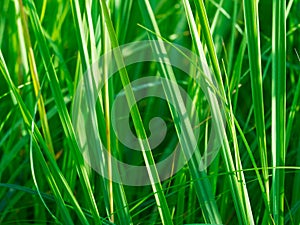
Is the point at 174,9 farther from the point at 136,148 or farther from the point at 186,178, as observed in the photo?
the point at 186,178

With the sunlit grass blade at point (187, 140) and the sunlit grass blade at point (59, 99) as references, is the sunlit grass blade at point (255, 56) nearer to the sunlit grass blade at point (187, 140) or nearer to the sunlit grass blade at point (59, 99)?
the sunlit grass blade at point (187, 140)

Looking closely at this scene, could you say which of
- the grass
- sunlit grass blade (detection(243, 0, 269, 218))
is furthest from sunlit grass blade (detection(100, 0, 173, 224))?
sunlit grass blade (detection(243, 0, 269, 218))

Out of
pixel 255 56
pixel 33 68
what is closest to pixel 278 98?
pixel 255 56

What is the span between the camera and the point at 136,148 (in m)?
0.94

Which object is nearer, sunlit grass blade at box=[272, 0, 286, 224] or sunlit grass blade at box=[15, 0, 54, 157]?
sunlit grass blade at box=[272, 0, 286, 224]

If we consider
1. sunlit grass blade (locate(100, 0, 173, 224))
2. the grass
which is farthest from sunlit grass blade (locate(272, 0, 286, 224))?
sunlit grass blade (locate(100, 0, 173, 224))

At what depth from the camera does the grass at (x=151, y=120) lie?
0.62 meters

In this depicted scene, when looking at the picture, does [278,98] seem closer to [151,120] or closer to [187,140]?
[187,140]

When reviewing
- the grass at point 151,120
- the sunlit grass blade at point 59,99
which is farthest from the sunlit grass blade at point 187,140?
the sunlit grass blade at point 59,99

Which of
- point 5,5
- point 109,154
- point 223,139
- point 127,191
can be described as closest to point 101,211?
A: point 127,191

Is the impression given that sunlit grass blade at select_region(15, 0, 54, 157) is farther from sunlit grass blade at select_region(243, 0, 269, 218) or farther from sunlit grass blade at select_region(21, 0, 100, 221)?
sunlit grass blade at select_region(243, 0, 269, 218)

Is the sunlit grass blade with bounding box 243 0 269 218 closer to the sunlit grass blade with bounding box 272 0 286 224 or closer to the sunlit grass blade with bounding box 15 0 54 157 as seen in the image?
the sunlit grass blade with bounding box 272 0 286 224

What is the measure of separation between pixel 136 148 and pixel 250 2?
42 centimetres

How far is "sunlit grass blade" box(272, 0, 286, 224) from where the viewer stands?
602 mm
